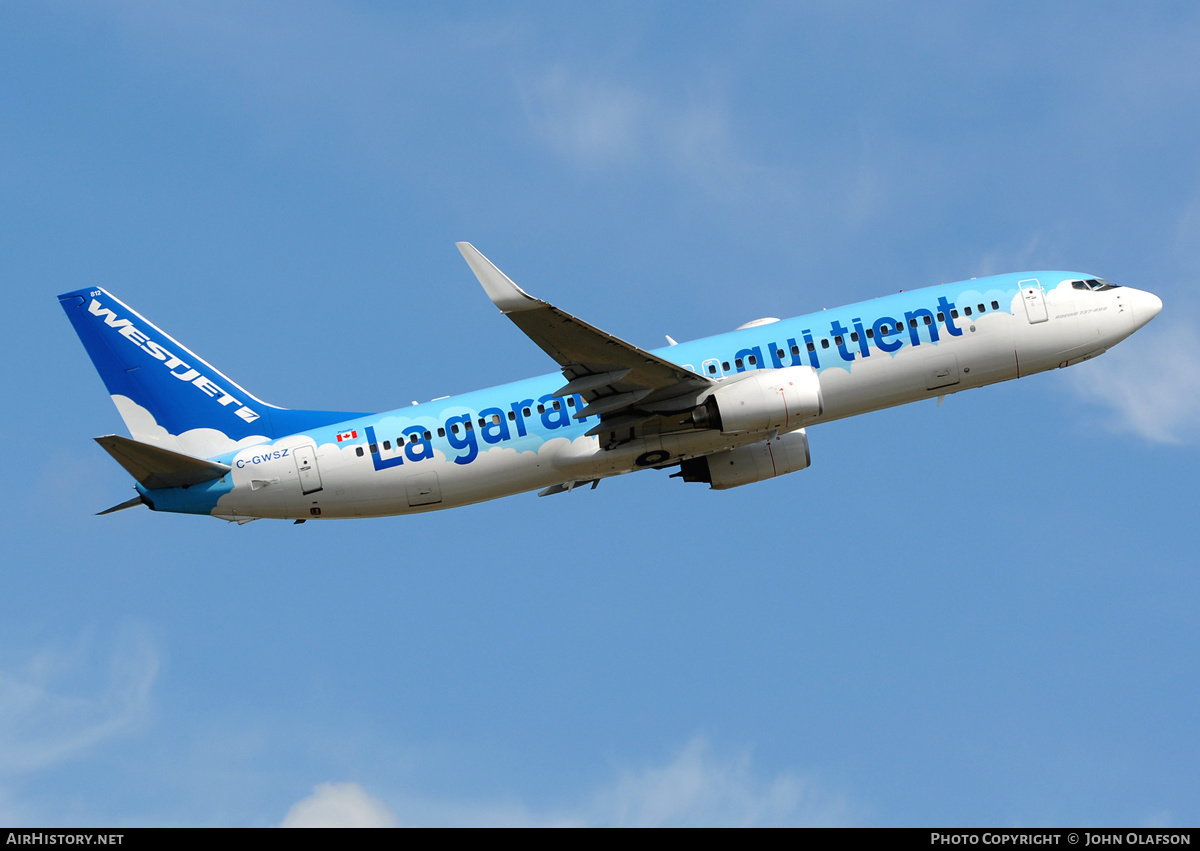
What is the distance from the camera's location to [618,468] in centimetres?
4269

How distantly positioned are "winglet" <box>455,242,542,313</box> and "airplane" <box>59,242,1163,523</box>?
4573mm

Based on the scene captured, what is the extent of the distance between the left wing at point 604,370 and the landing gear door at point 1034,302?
12051 millimetres

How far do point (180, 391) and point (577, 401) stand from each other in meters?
14.5

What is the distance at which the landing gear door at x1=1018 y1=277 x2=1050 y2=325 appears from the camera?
141ft

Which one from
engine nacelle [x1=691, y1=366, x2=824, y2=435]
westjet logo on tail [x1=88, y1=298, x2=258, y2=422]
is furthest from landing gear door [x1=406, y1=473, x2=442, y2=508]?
engine nacelle [x1=691, y1=366, x2=824, y2=435]

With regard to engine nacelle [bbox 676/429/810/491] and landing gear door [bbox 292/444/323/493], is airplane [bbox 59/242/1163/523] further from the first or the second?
engine nacelle [bbox 676/429/810/491]

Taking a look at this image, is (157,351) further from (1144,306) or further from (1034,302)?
Result: (1144,306)

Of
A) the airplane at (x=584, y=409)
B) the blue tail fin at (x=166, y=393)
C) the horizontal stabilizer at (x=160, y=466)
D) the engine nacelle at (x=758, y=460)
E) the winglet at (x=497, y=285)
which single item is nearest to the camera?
the winglet at (x=497, y=285)

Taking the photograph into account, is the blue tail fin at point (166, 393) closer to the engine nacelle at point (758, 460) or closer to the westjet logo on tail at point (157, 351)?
the westjet logo on tail at point (157, 351)

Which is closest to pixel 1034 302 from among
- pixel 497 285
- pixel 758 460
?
pixel 758 460

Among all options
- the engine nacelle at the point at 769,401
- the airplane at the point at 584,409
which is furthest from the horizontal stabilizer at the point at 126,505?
the engine nacelle at the point at 769,401

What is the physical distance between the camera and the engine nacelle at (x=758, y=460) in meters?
45.2
